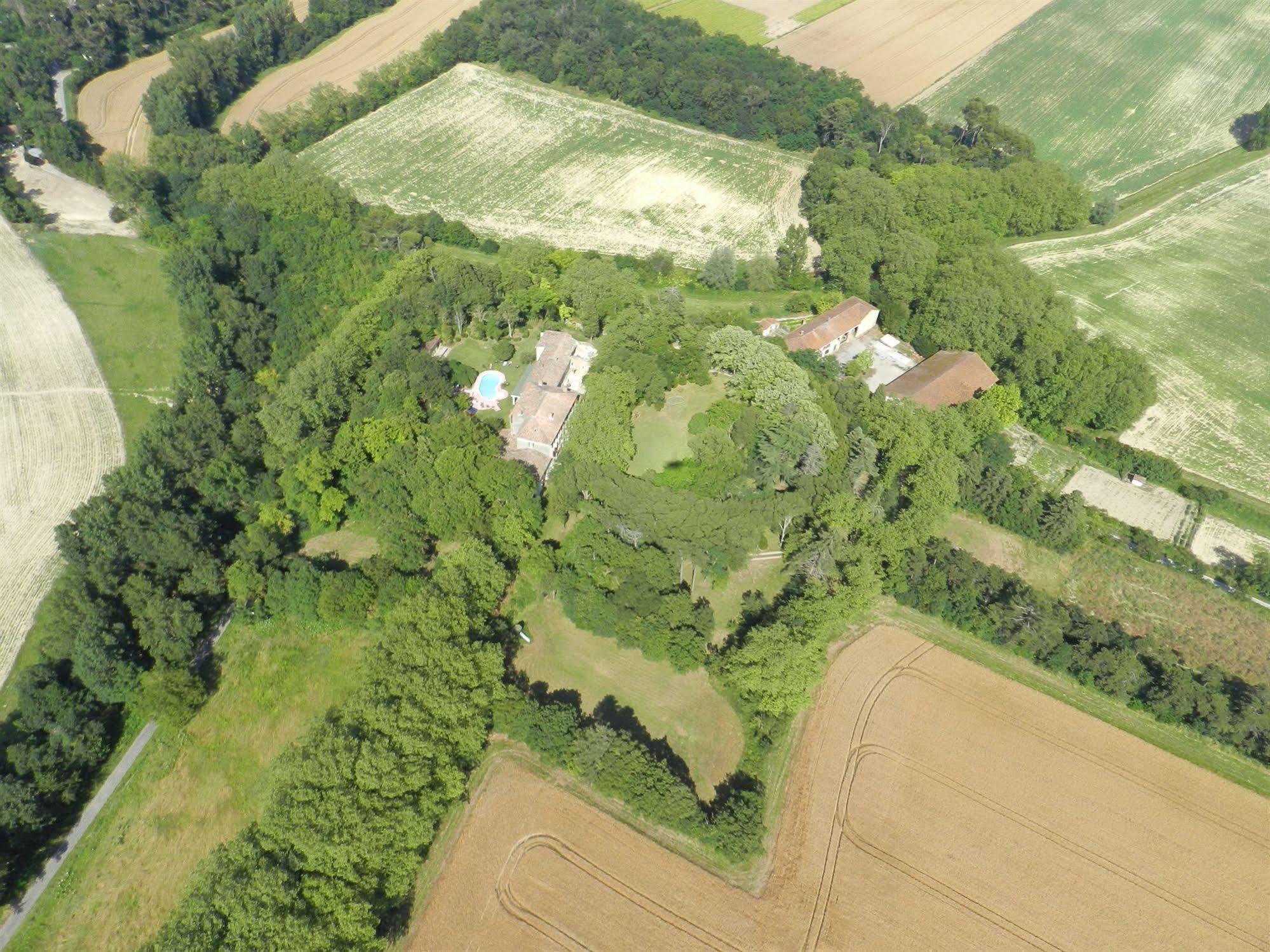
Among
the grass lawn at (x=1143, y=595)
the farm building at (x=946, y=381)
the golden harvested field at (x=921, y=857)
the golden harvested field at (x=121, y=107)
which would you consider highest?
the golden harvested field at (x=121, y=107)

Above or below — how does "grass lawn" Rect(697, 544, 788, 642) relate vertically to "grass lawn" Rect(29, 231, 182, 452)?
below

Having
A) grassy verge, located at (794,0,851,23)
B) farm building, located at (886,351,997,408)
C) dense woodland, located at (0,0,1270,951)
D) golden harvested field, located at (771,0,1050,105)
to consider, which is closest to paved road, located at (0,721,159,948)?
dense woodland, located at (0,0,1270,951)

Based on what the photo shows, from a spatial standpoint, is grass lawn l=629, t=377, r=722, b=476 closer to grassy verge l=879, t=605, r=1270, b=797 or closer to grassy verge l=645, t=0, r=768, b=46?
grassy verge l=879, t=605, r=1270, b=797

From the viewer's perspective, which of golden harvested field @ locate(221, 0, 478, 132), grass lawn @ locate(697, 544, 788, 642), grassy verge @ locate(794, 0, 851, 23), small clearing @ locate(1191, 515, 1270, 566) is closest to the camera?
grass lawn @ locate(697, 544, 788, 642)

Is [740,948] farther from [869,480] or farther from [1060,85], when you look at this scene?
[1060,85]

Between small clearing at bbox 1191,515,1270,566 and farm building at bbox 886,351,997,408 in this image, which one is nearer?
small clearing at bbox 1191,515,1270,566

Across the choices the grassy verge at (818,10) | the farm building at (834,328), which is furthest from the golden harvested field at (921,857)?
the grassy verge at (818,10)

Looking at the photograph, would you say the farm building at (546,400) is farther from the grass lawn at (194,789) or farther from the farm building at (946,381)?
the farm building at (946,381)
